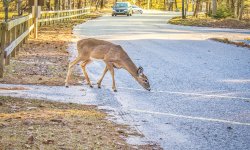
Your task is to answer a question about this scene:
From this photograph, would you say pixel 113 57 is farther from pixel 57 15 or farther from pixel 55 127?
pixel 57 15

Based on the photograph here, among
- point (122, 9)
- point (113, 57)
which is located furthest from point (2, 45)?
point (122, 9)

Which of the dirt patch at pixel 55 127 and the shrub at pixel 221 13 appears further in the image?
the shrub at pixel 221 13

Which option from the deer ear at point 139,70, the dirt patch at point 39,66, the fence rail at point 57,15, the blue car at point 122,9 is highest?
the blue car at point 122,9

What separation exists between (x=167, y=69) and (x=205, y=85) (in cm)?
280

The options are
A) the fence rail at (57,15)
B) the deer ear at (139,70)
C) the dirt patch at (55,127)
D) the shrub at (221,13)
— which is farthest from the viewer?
the shrub at (221,13)

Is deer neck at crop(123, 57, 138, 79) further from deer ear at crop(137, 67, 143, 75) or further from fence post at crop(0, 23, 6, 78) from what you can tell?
fence post at crop(0, 23, 6, 78)

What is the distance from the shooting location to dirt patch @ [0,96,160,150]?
635 cm

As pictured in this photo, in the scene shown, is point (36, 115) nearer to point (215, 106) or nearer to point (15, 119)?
point (15, 119)

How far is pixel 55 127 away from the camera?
7.18 meters

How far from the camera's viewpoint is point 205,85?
1175 centimetres

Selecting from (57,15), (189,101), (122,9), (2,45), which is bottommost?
(189,101)

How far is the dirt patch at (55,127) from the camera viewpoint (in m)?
6.35

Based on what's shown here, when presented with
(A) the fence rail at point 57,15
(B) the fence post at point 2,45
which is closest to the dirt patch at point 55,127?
(B) the fence post at point 2,45

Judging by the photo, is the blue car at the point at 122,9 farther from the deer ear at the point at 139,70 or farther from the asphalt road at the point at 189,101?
the deer ear at the point at 139,70
